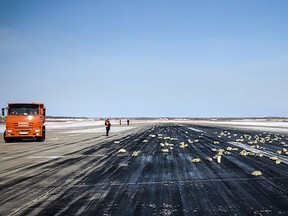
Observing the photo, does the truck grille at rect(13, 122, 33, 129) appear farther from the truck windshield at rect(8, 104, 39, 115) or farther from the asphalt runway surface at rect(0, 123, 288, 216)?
the asphalt runway surface at rect(0, 123, 288, 216)

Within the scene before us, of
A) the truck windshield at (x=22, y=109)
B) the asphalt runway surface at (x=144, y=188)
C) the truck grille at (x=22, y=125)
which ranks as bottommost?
the asphalt runway surface at (x=144, y=188)

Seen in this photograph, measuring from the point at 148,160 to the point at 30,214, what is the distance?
27.1 ft

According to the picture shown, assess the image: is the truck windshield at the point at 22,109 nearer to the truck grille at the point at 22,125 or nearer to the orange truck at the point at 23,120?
the orange truck at the point at 23,120

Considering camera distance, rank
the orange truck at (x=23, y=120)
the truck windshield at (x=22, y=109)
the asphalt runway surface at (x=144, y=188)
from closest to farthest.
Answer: the asphalt runway surface at (x=144, y=188)
the orange truck at (x=23, y=120)
the truck windshield at (x=22, y=109)

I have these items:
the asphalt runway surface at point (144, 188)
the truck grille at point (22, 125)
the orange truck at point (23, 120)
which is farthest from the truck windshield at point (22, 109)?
the asphalt runway surface at point (144, 188)

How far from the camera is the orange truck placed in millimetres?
23969

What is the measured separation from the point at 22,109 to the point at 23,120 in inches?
40.2

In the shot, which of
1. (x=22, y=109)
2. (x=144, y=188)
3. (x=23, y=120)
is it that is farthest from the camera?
(x=22, y=109)

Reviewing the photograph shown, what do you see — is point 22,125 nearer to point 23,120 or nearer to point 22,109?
point 23,120

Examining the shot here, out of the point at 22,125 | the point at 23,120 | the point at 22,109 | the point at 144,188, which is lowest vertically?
the point at 144,188

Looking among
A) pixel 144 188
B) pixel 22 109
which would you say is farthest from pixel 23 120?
pixel 144 188

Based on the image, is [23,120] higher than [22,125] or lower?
higher

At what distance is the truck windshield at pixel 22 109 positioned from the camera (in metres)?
24.2

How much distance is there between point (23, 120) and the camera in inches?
943
